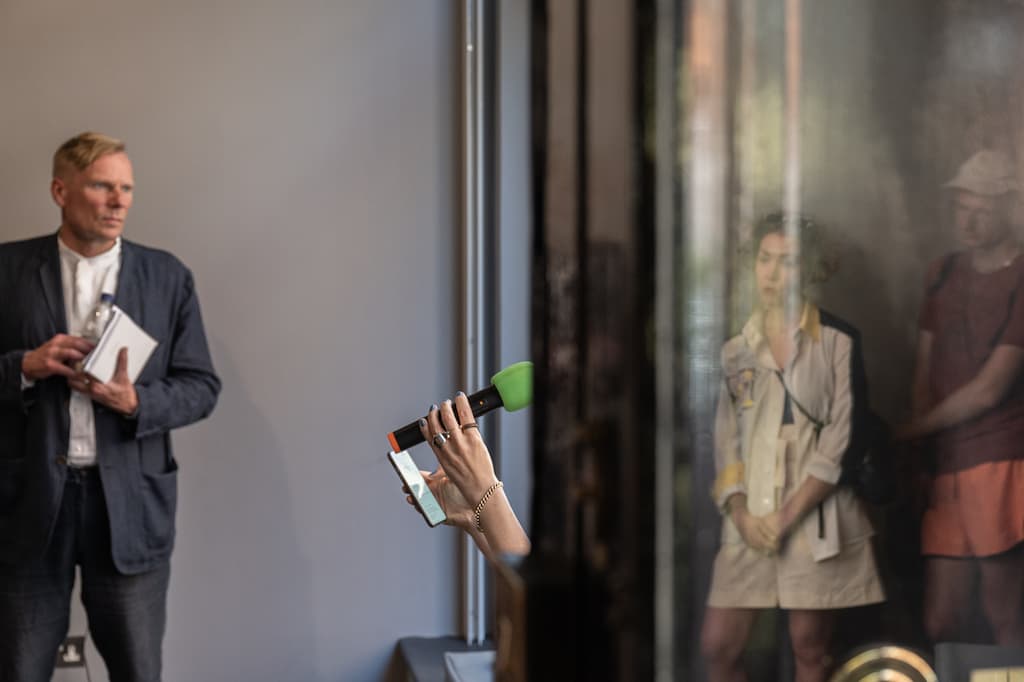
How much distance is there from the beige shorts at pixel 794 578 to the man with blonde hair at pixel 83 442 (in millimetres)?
2462

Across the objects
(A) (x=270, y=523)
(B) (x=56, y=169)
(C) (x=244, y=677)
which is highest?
(B) (x=56, y=169)

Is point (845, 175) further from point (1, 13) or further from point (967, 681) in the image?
point (1, 13)

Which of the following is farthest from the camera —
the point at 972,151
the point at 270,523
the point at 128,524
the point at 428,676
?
the point at 270,523

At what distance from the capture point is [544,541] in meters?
0.38

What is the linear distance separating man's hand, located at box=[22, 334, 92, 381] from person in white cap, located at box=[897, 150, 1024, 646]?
251 centimetres

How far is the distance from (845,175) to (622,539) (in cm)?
13

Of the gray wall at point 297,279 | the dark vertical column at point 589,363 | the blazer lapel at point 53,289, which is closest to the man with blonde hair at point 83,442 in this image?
the blazer lapel at point 53,289

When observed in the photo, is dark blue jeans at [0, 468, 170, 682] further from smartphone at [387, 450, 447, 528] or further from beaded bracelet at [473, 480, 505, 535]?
beaded bracelet at [473, 480, 505, 535]

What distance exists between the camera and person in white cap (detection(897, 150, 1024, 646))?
31 cm

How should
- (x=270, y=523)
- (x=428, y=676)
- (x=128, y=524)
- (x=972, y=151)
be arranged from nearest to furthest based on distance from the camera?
(x=972, y=151) → (x=128, y=524) → (x=428, y=676) → (x=270, y=523)

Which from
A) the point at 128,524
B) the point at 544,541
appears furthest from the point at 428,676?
the point at 544,541

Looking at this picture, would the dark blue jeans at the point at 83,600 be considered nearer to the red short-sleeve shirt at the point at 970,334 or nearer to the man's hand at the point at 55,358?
the man's hand at the point at 55,358

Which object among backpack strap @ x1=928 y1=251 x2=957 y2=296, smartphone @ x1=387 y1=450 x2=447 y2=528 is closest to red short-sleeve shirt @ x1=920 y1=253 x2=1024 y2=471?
backpack strap @ x1=928 y1=251 x2=957 y2=296

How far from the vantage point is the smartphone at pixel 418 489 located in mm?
1739
